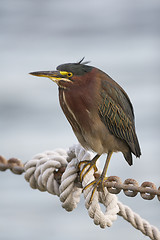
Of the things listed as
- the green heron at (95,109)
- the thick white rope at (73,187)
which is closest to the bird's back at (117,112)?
the green heron at (95,109)

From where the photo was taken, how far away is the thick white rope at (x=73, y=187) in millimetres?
1323

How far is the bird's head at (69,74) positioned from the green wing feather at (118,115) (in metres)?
0.08

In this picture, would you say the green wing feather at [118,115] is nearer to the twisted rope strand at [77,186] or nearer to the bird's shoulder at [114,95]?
the bird's shoulder at [114,95]

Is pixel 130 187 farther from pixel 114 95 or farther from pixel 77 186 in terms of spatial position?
pixel 114 95

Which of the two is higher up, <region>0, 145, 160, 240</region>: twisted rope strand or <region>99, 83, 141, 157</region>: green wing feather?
<region>99, 83, 141, 157</region>: green wing feather

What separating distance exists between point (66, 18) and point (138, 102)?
4.57ft

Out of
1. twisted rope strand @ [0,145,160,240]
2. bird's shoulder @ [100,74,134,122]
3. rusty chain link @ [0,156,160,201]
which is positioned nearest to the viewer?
rusty chain link @ [0,156,160,201]

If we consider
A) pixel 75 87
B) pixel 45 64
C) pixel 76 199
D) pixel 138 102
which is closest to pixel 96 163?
pixel 76 199

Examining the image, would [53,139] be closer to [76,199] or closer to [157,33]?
[157,33]

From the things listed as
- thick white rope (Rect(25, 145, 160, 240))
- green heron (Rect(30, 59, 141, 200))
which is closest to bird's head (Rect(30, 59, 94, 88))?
green heron (Rect(30, 59, 141, 200))

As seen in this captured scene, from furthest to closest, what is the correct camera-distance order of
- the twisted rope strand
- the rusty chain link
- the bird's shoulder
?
the bird's shoulder, the twisted rope strand, the rusty chain link

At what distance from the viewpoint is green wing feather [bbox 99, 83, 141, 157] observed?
1453 mm

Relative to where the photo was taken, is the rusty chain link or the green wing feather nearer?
the rusty chain link

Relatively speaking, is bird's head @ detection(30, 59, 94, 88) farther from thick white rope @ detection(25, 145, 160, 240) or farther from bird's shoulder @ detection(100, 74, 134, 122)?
thick white rope @ detection(25, 145, 160, 240)
